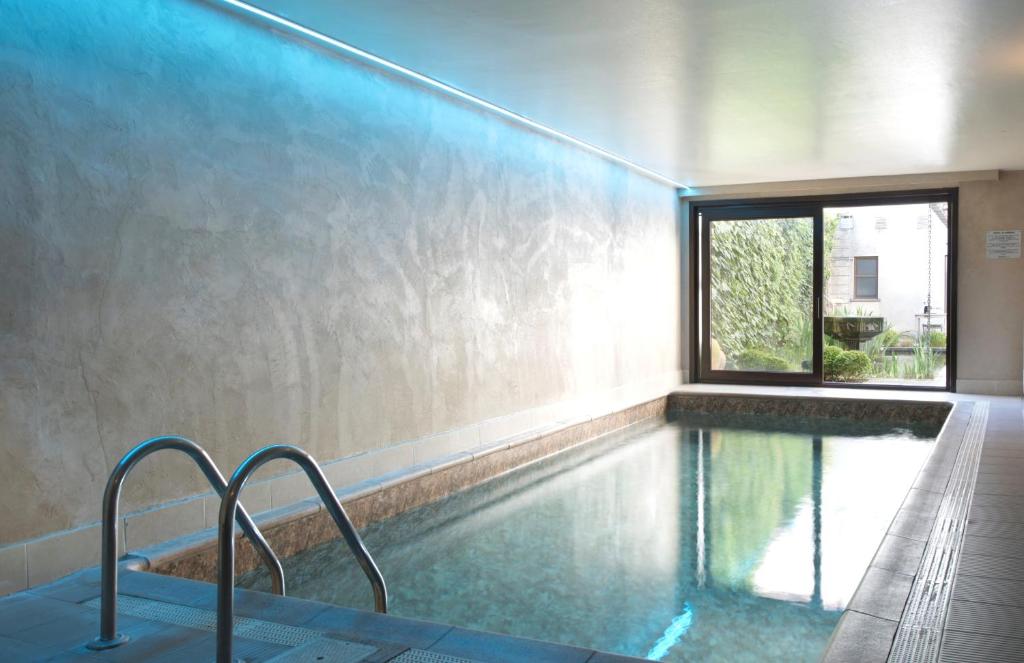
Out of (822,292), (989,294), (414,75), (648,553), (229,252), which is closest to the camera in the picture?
(229,252)

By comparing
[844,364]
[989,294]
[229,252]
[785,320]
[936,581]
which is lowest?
[936,581]

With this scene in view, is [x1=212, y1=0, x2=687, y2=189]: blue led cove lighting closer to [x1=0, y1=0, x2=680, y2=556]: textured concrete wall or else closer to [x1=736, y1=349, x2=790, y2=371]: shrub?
[x1=0, y1=0, x2=680, y2=556]: textured concrete wall

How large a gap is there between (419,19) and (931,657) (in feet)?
10.8

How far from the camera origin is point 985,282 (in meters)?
9.14

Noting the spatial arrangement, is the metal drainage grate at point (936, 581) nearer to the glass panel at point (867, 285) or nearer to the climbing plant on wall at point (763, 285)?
the climbing plant on wall at point (763, 285)

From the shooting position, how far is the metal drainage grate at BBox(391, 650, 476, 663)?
2.15m

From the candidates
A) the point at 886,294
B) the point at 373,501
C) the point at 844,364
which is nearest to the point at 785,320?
the point at 844,364

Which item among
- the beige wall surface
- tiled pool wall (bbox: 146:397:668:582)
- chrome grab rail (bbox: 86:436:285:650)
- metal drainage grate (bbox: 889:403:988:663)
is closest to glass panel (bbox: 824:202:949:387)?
the beige wall surface

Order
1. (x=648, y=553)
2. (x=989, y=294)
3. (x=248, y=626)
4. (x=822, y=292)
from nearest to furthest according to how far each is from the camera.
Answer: (x=248, y=626) < (x=648, y=553) < (x=989, y=294) < (x=822, y=292)

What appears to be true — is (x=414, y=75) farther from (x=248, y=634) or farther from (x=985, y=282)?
(x=985, y=282)

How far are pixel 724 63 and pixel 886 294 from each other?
6792 millimetres

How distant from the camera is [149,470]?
11.6 ft

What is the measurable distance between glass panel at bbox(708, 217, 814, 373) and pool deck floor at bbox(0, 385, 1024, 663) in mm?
7314

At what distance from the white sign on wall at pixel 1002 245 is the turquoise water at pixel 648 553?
3467 mm
